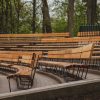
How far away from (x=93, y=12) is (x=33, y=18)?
38.5ft

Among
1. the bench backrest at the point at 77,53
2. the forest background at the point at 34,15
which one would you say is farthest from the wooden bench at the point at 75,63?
the forest background at the point at 34,15

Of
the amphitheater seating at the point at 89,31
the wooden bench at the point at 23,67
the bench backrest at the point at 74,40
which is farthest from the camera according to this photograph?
the amphitheater seating at the point at 89,31

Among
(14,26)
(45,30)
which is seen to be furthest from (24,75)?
(14,26)

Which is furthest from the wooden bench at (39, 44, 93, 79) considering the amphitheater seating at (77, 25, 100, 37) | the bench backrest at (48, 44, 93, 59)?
the amphitheater seating at (77, 25, 100, 37)

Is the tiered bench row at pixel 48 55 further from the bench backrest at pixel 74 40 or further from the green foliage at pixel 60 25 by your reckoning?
the green foliage at pixel 60 25

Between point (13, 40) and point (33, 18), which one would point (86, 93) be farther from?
point (33, 18)

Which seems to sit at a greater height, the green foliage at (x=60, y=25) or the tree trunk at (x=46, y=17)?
the tree trunk at (x=46, y=17)

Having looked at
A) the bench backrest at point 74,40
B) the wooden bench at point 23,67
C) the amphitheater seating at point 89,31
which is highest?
the amphitheater seating at point 89,31

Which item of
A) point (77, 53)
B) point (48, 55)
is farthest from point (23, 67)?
point (48, 55)

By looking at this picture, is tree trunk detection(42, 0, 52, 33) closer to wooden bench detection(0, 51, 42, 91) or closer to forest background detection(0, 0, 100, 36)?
forest background detection(0, 0, 100, 36)

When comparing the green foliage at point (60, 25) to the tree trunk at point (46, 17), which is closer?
the tree trunk at point (46, 17)

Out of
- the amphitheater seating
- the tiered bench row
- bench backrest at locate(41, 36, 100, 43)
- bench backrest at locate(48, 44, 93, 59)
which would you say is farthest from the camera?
the amphitheater seating

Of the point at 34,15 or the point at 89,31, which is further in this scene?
the point at 34,15

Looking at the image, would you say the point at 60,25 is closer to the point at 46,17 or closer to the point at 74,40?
the point at 46,17
